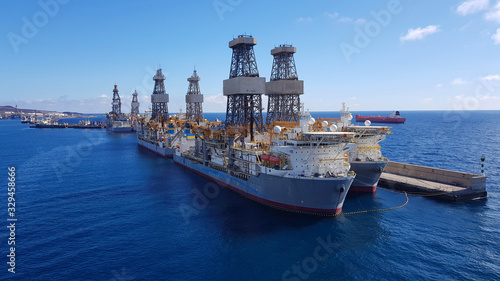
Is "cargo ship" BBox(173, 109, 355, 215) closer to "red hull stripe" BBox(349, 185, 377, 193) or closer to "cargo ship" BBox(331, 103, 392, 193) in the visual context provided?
"cargo ship" BBox(331, 103, 392, 193)

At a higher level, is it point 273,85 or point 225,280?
point 273,85

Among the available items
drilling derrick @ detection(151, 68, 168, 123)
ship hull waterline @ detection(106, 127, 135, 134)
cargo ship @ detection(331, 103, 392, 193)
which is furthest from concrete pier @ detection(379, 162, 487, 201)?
ship hull waterline @ detection(106, 127, 135, 134)

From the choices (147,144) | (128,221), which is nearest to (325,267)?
(128,221)

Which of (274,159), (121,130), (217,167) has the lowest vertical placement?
(217,167)

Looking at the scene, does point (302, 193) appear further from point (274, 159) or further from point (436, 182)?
point (436, 182)

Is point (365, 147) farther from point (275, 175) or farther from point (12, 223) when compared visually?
point (12, 223)

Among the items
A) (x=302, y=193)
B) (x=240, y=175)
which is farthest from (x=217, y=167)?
(x=302, y=193)

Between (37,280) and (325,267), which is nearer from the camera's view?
(37,280)
